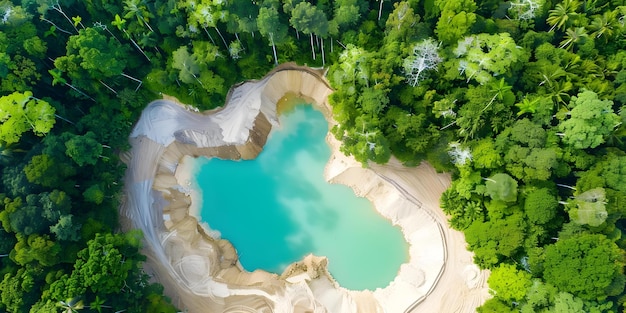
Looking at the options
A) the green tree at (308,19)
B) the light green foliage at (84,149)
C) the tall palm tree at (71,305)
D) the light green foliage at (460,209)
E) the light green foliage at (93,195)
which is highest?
the green tree at (308,19)

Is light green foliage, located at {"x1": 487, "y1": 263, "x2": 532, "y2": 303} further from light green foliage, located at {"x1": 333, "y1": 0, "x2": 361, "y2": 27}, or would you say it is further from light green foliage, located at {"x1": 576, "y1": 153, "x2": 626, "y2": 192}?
light green foliage, located at {"x1": 333, "y1": 0, "x2": 361, "y2": 27}

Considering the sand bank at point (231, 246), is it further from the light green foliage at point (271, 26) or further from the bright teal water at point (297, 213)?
the light green foliage at point (271, 26)

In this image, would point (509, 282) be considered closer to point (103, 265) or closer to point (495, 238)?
point (495, 238)

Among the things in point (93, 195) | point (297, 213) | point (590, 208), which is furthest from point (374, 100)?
point (93, 195)

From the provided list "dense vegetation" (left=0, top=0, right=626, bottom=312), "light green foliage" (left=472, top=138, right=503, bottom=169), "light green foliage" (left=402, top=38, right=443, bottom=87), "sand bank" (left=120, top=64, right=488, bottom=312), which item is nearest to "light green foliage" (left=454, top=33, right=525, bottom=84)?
"dense vegetation" (left=0, top=0, right=626, bottom=312)

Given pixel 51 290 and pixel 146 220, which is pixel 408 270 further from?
pixel 51 290

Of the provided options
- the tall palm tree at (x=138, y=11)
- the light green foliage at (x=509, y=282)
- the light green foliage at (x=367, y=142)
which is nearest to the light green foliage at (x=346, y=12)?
the light green foliage at (x=367, y=142)
